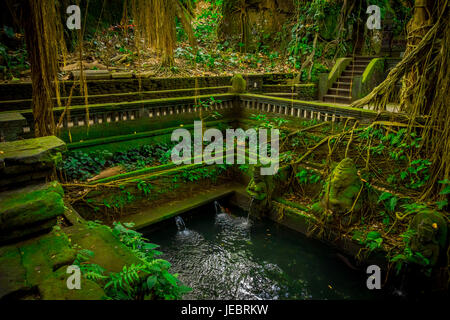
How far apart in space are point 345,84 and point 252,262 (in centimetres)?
843

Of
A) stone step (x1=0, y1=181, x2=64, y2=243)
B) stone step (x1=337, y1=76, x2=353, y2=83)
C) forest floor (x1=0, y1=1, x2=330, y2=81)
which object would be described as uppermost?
forest floor (x1=0, y1=1, x2=330, y2=81)

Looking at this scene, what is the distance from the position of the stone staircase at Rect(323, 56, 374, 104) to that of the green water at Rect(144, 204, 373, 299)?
6.44 meters

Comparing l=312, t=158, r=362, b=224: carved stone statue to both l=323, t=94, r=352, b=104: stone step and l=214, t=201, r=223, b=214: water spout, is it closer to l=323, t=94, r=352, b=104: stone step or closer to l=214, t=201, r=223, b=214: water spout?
l=214, t=201, r=223, b=214: water spout

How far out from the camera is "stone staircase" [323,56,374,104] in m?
10.6

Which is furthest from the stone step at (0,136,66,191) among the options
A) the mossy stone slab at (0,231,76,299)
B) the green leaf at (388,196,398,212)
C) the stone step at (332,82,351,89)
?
the stone step at (332,82,351,89)

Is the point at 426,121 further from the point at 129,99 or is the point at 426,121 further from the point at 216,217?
the point at 129,99

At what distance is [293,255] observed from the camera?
520cm

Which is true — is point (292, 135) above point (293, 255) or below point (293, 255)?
above

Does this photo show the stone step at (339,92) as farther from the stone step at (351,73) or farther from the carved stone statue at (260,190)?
the carved stone statue at (260,190)

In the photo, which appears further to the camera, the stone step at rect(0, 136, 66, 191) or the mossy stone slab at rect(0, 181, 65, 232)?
the stone step at rect(0, 136, 66, 191)

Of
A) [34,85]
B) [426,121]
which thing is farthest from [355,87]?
[34,85]
